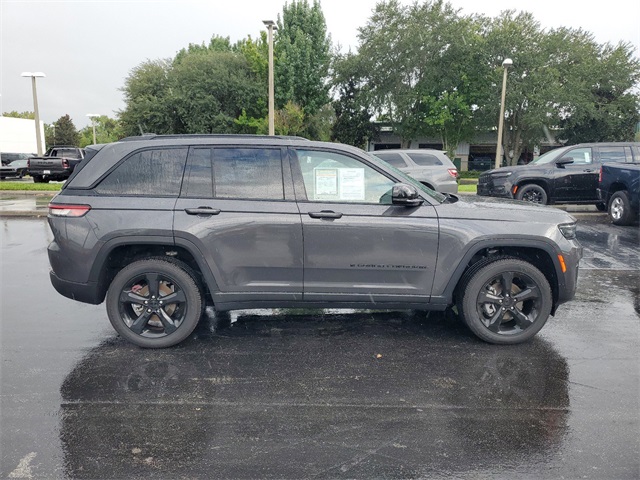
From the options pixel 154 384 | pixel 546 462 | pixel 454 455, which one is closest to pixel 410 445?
pixel 454 455

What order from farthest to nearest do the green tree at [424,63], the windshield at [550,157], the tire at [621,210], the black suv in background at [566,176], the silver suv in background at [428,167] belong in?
the green tree at [424,63] < the windshield at [550,157] < the black suv in background at [566,176] < the silver suv in background at [428,167] < the tire at [621,210]

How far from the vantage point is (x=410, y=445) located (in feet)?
9.86

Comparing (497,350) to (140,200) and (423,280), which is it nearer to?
(423,280)

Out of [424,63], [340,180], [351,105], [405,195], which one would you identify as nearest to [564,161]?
[405,195]

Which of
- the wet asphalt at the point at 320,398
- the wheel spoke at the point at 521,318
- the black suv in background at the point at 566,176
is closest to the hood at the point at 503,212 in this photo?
the wheel spoke at the point at 521,318

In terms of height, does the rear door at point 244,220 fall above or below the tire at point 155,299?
above

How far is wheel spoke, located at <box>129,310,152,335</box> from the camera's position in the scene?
174 inches

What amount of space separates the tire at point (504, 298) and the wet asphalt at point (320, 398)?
0.54 ft

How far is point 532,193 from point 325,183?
10030 mm

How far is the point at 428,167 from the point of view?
40.8ft

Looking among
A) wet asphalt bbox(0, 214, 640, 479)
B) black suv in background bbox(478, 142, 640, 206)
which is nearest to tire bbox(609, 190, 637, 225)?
black suv in background bbox(478, 142, 640, 206)

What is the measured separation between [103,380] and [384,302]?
2.44 metres

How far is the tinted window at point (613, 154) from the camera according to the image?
12.8 m

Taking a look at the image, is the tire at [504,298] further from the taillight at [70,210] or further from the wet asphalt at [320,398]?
the taillight at [70,210]
